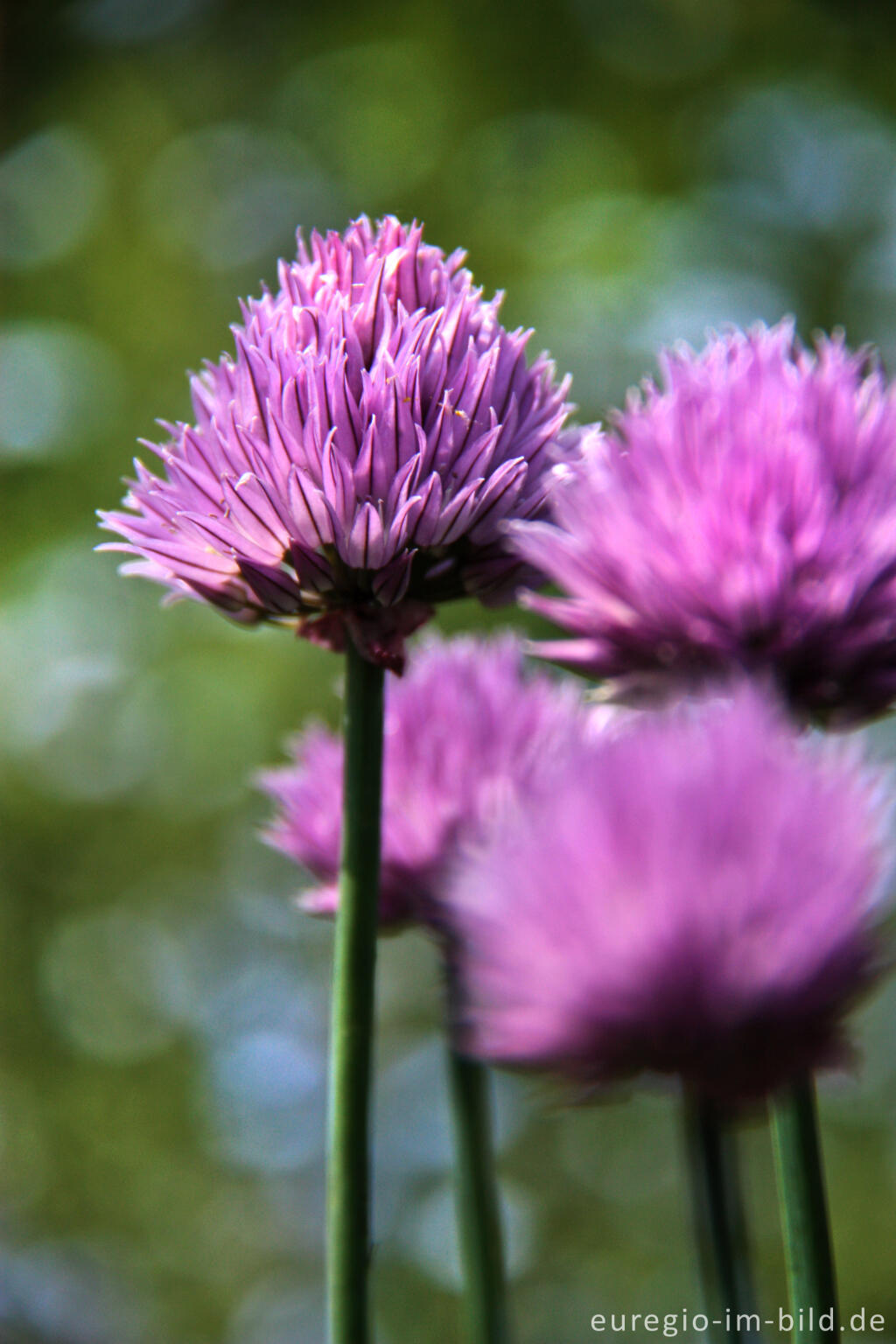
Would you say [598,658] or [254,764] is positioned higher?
[254,764]

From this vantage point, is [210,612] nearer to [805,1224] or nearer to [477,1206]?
[477,1206]

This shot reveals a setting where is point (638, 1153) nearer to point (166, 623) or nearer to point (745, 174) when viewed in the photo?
point (166, 623)

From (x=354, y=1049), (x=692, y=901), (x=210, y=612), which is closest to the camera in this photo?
(x=692, y=901)

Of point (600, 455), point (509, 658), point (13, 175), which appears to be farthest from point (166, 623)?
point (600, 455)

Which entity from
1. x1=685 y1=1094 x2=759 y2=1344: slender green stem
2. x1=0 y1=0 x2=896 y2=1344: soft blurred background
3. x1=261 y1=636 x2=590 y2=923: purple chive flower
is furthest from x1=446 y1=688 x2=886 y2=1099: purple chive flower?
x1=0 y1=0 x2=896 y2=1344: soft blurred background

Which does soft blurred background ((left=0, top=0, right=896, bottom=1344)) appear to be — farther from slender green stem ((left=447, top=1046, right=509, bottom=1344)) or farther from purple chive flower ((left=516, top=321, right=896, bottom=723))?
purple chive flower ((left=516, top=321, right=896, bottom=723))

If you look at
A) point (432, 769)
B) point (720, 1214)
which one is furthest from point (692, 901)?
point (432, 769)
